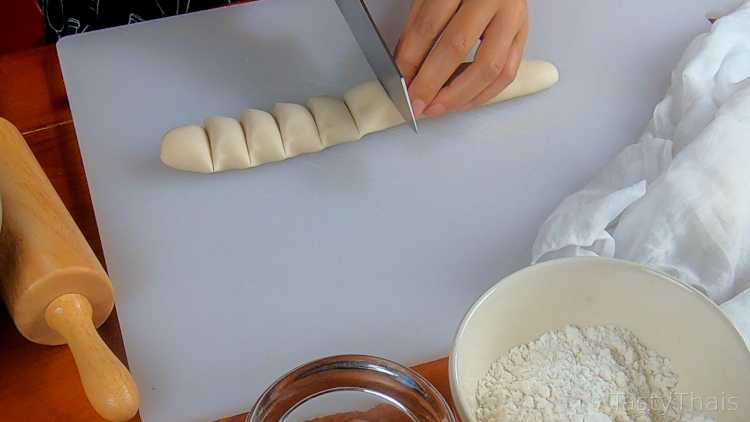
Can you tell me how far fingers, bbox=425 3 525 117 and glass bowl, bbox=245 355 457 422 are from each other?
17.5 inches

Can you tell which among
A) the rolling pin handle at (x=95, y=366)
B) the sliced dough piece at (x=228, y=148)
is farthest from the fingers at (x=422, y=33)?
the rolling pin handle at (x=95, y=366)

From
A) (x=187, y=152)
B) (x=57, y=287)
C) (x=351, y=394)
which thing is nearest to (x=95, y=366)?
(x=57, y=287)

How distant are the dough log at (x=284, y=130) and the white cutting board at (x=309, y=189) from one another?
0.02 meters

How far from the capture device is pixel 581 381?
843 mm

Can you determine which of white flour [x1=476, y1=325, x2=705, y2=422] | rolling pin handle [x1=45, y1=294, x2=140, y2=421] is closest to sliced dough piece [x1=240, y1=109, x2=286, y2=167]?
rolling pin handle [x1=45, y1=294, x2=140, y2=421]

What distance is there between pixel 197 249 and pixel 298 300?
141mm

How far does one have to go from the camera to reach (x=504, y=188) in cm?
118

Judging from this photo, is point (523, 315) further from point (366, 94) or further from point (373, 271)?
point (366, 94)

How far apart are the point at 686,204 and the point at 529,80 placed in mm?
323

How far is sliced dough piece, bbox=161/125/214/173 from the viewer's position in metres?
1.17

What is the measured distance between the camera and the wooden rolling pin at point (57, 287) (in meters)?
0.89

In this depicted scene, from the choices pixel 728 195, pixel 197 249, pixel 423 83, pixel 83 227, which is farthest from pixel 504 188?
pixel 83 227

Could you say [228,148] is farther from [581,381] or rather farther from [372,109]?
[581,381]

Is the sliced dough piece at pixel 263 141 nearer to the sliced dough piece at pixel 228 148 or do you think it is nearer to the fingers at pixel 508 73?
→ the sliced dough piece at pixel 228 148
